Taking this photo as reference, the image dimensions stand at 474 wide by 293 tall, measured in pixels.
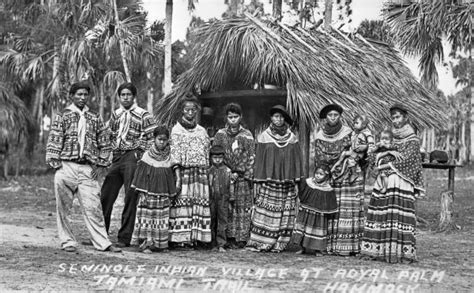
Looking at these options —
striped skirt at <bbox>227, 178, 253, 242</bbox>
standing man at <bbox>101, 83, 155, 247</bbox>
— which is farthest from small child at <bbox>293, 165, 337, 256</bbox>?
standing man at <bbox>101, 83, 155, 247</bbox>

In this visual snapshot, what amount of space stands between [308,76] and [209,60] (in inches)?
63.4

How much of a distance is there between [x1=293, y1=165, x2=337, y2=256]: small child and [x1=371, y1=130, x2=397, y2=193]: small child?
552 mm

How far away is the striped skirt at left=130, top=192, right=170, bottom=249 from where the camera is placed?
7.20 metres

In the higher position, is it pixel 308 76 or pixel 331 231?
pixel 308 76

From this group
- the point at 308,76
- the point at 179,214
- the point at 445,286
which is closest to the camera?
the point at 445,286

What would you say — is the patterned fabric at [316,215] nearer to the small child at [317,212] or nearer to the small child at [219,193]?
the small child at [317,212]

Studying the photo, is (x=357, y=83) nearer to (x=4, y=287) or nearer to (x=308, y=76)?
(x=308, y=76)

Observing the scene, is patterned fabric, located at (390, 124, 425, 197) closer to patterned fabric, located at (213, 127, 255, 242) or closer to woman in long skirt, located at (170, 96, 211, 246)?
patterned fabric, located at (213, 127, 255, 242)

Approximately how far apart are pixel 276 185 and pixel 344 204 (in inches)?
31.2

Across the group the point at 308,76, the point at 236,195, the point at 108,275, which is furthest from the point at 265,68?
the point at 108,275

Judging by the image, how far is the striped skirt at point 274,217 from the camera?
7.46 m

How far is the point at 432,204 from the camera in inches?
597

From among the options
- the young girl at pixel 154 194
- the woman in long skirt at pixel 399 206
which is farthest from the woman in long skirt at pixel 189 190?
the woman in long skirt at pixel 399 206

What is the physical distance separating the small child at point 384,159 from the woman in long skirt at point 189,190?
6.24 ft
